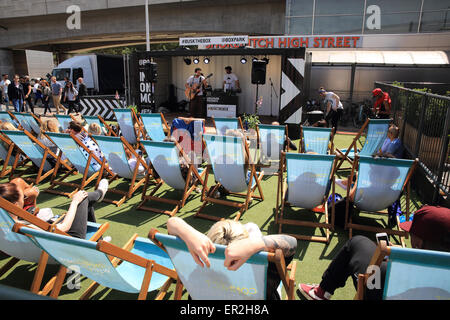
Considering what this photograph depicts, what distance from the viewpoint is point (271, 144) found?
217 inches

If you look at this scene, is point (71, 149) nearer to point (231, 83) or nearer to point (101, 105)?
point (101, 105)

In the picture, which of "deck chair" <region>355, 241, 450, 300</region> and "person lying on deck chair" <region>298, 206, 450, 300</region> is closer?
"deck chair" <region>355, 241, 450, 300</region>

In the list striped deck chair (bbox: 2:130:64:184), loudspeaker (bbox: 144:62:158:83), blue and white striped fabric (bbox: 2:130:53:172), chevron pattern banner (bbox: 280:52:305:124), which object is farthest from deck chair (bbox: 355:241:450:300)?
loudspeaker (bbox: 144:62:158:83)

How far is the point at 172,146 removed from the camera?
364 centimetres

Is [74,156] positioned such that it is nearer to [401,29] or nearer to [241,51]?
[241,51]

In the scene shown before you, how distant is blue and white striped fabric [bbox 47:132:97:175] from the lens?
417 cm

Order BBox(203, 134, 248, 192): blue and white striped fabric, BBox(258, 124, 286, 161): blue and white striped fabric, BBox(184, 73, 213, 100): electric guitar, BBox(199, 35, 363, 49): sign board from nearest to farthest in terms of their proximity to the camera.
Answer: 1. BBox(203, 134, 248, 192): blue and white striped fabric
2. BBox(258, 124, 286, 161): blue and white striped fabric
3. BBox(184, 73, 213, 100): electric guitar
4. BBox(199, 35, 363, 49): sign board

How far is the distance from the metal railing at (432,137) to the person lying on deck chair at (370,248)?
2.20m

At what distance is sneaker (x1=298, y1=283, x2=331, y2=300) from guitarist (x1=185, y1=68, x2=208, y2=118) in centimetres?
882

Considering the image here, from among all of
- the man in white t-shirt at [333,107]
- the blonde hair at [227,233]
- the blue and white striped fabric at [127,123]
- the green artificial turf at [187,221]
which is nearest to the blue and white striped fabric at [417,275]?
the blonde hair at [227,233]

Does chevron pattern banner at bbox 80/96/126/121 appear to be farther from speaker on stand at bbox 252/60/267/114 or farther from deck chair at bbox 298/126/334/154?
deck chair at bbox 298/126/334/154

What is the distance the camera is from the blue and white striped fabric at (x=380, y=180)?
118 inches

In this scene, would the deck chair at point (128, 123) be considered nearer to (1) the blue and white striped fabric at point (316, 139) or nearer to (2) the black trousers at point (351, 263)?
(1) the blue and white striped fabric at point (316, 139)
